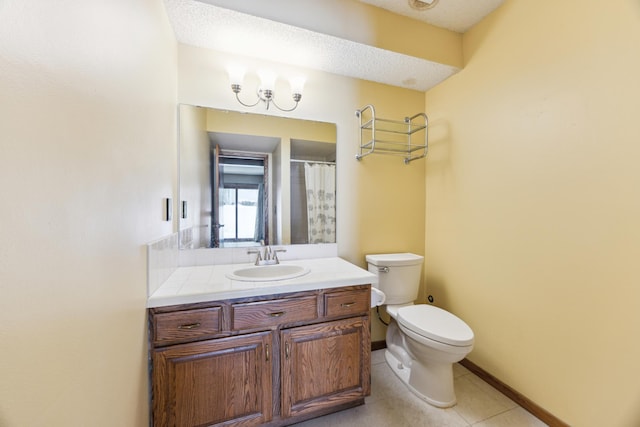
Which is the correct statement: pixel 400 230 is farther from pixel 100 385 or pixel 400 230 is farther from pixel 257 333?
pixel 100 385

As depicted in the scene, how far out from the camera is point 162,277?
1271mm

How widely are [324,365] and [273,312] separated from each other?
0.44m

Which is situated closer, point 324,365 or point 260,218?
point 324,365

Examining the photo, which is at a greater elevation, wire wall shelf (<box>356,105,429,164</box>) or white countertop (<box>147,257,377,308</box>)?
wire wall shelf (<box>356,105,429,164</box>)

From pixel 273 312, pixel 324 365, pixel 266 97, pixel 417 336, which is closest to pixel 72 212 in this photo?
pixel 273 312

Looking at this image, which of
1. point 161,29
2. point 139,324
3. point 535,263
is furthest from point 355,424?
point 161,29

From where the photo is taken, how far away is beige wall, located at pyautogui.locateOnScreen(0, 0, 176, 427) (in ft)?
1.33

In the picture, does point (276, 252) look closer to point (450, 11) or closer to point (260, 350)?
point (260, 350)

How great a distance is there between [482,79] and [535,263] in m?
1.29

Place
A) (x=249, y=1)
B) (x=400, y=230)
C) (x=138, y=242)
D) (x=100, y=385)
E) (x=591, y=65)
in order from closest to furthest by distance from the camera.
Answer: (x=100, y=385), (x=138, y=242), (x=591, y=65), (x=249, y=1), (x=400, y=230)

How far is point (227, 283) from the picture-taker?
129 cm

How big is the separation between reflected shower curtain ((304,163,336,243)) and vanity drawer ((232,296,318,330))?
66 centimetres

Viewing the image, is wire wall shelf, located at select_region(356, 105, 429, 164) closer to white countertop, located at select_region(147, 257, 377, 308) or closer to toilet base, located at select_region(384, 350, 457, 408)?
white countertop, located at select_region(147, 257, 377, 308)

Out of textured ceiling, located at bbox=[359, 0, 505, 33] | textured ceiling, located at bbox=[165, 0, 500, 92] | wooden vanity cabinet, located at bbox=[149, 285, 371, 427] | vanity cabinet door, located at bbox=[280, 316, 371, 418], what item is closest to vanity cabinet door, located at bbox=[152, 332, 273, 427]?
wooden vanity cabinet, located at bbox=[149, 285, 371, 427]
